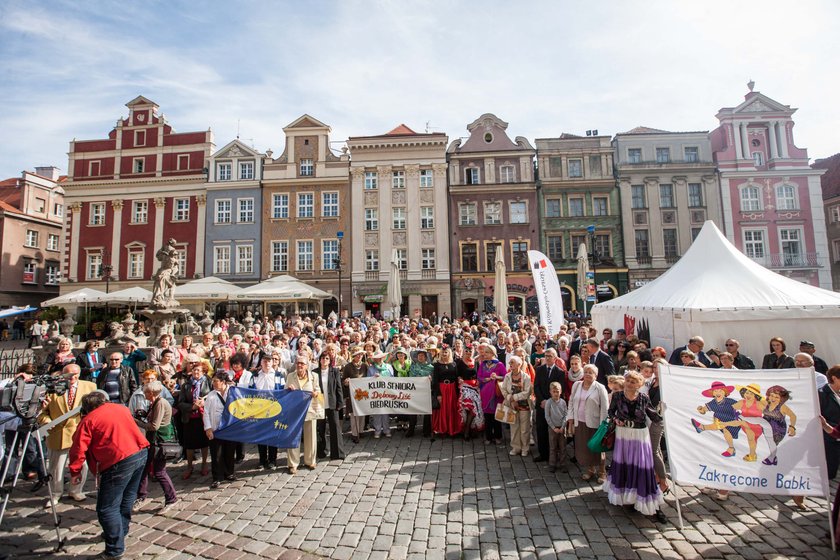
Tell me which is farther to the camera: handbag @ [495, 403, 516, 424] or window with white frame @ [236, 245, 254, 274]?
window with white frame @ [236, 245, 254, 274]

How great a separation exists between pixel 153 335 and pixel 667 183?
Result: 33708 millimetres

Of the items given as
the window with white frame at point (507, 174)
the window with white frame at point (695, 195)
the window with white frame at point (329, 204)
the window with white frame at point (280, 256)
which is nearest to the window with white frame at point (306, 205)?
the window with white frame at point (329, 204)

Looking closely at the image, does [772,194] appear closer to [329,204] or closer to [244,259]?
[329,204]

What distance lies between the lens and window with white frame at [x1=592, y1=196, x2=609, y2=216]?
106 feet

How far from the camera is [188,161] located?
3412 cm

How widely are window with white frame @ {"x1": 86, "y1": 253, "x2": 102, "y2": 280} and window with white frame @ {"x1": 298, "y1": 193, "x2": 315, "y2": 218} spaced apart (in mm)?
15936

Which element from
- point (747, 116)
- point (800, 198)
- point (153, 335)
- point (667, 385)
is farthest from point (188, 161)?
point (800, 198)

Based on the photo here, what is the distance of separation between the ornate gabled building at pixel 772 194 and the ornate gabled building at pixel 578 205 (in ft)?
27.5

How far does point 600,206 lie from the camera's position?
1278 inches

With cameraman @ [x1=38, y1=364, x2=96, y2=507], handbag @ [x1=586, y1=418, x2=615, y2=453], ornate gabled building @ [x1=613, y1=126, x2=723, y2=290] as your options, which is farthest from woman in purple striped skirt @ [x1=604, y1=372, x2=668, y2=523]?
ornate gabled building @ [x1=613, y1=126, x2=723, y2=290]

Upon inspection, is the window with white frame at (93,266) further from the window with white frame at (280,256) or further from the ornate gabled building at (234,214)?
the window with white frame at (280,256)

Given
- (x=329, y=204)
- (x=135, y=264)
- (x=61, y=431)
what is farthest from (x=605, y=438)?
(x=135, y=264)

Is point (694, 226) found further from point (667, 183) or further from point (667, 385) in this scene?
point (667, 385)

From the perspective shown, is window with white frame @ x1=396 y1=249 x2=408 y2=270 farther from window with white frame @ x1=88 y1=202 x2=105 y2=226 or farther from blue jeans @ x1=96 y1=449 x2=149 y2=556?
blue jeans @ x1=96 y1=449 x2=149 y2=556
